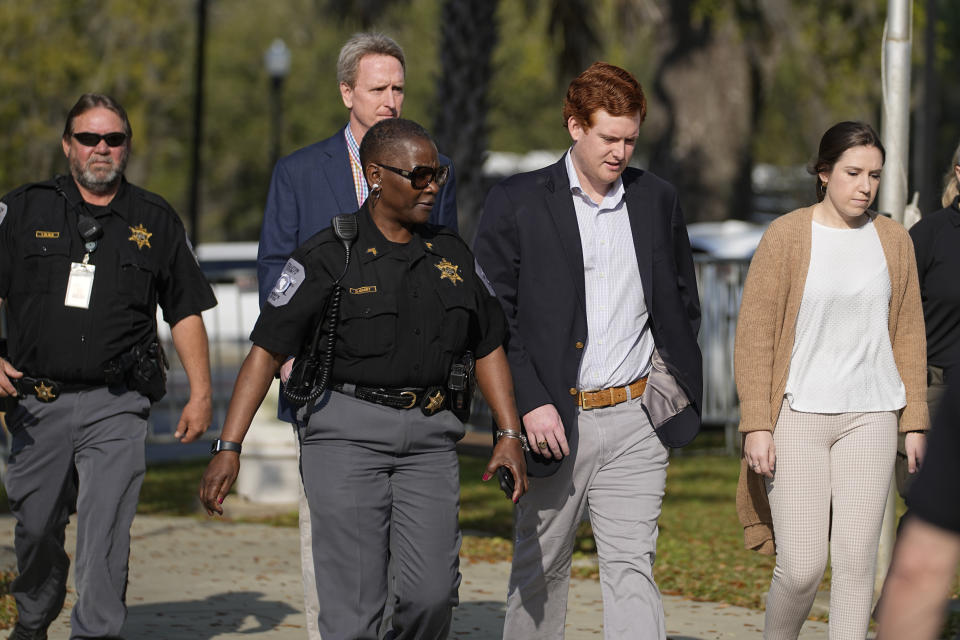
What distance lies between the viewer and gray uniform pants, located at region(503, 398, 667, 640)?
518 cm

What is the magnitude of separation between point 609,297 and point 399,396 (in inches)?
34.7

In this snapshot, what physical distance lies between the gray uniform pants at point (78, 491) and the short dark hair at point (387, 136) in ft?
5.03

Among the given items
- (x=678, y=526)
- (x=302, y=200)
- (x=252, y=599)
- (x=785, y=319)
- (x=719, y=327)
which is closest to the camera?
(x=785, y=319)

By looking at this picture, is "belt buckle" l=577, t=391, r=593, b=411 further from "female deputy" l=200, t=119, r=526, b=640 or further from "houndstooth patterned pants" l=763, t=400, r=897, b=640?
"houndstooth patterned pants" l=763, t=400, r=897, b=640

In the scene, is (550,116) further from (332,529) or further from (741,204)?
(332,529)

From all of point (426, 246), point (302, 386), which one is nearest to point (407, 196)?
point (426, 246)

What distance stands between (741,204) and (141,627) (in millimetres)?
17518

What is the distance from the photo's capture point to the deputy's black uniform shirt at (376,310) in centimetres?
470

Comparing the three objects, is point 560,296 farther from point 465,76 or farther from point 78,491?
point 465,76

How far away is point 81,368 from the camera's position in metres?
5.64

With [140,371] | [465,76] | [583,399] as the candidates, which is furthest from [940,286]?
[465,76]

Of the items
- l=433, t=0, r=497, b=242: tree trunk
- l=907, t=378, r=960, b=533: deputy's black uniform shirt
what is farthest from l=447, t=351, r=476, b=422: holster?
l=433, t=0, r=497, b=242: tree trunk

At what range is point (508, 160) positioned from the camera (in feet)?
104

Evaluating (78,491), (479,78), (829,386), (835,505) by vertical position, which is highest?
(479,78)
